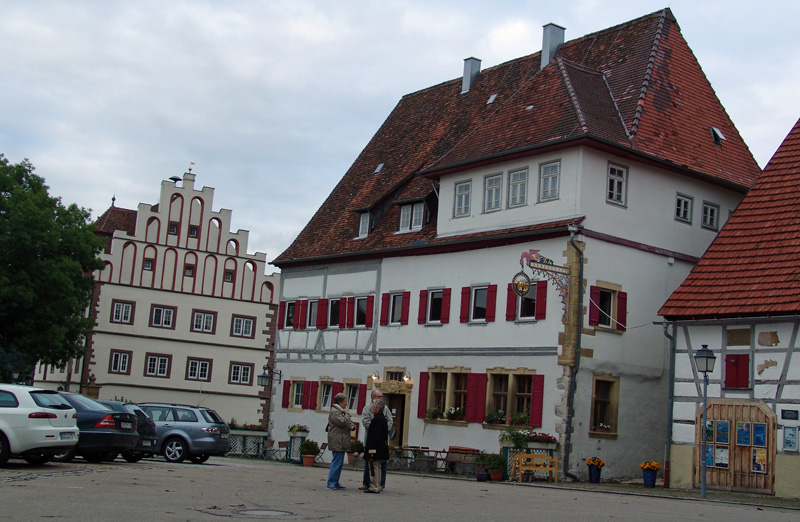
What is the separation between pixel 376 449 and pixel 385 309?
17.8 meters

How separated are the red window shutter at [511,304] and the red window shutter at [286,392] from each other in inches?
499

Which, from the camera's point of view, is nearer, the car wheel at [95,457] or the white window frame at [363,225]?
the car wheel at [95,457]

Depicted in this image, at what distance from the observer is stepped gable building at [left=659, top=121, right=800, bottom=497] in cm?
2322

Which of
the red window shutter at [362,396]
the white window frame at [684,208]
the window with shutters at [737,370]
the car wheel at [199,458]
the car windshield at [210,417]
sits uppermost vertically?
the white window frame at [684,208]

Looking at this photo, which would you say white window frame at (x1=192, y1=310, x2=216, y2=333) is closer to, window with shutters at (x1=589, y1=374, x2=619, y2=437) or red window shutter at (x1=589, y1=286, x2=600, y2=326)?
window with shutters at (x1=589, y1=374, x2=619, y2=437)

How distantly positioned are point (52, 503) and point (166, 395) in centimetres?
4712

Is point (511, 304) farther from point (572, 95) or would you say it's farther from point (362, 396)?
point (362, 396)

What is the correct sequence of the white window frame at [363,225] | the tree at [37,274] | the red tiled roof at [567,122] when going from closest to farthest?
the red tiled roof at [567,122] < the white window frame at [363,225] < the tree at [37,274]

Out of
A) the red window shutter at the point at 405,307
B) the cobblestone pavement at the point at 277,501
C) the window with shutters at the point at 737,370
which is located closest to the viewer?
the cobblestone pavement at the point at 277,501

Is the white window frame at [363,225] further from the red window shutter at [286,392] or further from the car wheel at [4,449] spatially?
the car wheel at [4,449]

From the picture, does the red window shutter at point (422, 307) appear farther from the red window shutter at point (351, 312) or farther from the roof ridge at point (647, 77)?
the roof ridge at point (647, 77)

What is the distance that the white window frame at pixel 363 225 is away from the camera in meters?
37.2

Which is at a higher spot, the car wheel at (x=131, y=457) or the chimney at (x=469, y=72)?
the chimney at (x=469, y=72)

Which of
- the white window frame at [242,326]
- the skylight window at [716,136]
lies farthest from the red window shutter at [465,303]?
the white window frame at [242,326]
